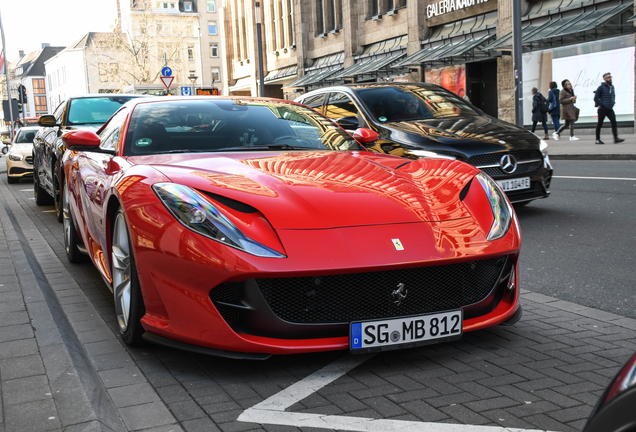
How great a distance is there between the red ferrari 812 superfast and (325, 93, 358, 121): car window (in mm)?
5104

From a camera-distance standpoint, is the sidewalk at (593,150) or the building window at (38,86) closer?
the sidewalk at (593,150)

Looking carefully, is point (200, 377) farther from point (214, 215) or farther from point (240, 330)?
point (214, 215)

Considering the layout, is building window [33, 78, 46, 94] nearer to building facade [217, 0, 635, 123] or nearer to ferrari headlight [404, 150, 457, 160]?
building facade [217, 0, 635, 123]

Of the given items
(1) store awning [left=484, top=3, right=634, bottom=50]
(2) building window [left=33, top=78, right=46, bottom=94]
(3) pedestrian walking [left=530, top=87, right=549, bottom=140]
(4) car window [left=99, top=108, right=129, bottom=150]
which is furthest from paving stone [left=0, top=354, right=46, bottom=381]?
(2) building window [left=33, top=78, right=46, bottom=94]

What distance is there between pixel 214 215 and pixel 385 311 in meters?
0.88

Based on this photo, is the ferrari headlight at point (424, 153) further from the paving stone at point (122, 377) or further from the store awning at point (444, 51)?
the store awning at point (444, 51)

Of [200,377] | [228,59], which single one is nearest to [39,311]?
[200,377]

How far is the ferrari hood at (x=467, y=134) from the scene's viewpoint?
7.66 metres

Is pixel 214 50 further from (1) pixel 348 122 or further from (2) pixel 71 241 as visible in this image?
(2) pixel 71 241

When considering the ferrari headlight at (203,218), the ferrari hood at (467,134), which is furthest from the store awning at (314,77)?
the ferrari headlight at (203,218)

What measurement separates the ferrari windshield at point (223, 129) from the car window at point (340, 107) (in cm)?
409

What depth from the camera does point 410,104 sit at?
8.96 meters

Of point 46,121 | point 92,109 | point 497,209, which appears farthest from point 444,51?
point 497,209

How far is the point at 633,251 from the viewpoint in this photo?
5988 mm
